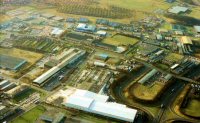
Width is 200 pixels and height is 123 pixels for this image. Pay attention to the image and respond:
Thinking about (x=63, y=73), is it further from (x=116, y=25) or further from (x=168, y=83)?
(x=116, y=25)

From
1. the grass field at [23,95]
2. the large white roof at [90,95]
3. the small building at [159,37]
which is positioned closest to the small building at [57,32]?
the small building at [159,37]

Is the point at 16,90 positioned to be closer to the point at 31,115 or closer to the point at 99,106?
the point at 31,115

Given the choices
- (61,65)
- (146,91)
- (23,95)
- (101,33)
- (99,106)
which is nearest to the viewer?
(99,106)

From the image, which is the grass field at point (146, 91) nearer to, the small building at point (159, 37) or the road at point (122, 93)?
the road at point (122, 93)

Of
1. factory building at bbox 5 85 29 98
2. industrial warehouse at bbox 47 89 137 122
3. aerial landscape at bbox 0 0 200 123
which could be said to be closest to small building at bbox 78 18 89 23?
Answer: aerial landscape at bbox 0 0 200 123

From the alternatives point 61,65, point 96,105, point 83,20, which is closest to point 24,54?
point 61,65

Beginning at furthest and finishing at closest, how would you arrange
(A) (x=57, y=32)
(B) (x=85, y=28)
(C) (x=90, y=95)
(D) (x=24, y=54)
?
(B) (x=85, y=28) → (A) (x=57, y=32) → (D) (x=24, y=54) → (C) (x=90, y=95)
